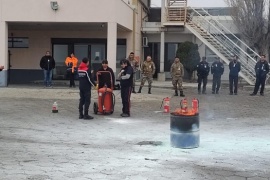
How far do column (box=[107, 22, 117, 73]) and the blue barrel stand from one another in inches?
463

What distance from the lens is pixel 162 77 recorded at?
29.0 m

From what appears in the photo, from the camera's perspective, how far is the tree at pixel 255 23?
28688mm

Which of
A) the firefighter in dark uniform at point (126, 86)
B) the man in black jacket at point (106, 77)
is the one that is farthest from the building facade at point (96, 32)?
the firefighter in dark uniform at point (126, 86)

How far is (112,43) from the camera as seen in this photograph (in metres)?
20.3

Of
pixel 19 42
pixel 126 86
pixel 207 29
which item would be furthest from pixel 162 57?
pixel 126 86

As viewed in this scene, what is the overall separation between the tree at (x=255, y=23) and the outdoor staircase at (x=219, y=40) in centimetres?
79

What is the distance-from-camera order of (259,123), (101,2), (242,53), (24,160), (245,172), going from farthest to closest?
(242,53) < (101,2) < (259,123) < (24,160) < (245,172)

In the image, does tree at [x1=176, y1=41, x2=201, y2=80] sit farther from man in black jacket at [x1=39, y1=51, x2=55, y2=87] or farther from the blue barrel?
the blue barrel

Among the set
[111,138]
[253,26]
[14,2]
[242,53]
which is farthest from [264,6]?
[111,138]

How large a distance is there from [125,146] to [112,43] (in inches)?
468

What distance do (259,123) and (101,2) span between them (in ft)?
34.2

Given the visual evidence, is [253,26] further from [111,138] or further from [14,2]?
[111,138]

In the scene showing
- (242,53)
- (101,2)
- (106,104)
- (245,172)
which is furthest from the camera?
(242,53)

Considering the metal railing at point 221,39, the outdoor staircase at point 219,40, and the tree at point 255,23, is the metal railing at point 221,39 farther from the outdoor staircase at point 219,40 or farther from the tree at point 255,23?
the tree at point 255,23
